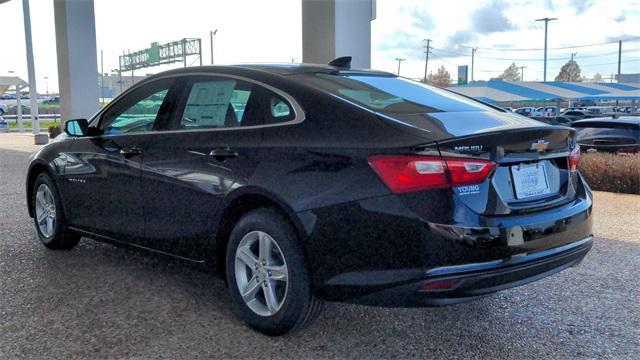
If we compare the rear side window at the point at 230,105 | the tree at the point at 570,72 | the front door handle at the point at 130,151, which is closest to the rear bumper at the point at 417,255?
the rear side window at the point at 230,105

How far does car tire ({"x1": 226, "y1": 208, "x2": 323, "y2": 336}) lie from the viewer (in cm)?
327

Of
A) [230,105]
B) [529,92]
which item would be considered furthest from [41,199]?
[529,92]

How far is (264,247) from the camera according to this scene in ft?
11.3

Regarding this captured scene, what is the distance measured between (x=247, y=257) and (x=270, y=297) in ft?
0.89

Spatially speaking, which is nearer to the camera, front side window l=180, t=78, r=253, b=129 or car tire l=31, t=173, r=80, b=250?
front side window l=180, t=78, r=253, b=129

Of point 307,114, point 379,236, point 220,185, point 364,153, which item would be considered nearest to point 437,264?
point 379,236

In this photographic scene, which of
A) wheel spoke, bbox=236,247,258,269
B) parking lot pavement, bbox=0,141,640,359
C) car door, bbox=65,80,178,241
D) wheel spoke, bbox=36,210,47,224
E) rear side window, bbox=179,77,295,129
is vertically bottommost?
parking lot pavement, bbox=0,141,640,359

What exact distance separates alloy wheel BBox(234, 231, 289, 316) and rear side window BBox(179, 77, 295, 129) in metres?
0.70

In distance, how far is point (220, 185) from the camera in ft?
11.9

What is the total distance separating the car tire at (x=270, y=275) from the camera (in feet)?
10.7

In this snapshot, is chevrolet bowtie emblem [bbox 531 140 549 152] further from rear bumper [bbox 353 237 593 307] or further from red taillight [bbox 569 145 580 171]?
rear bumper [bbox 353 237 593 307]

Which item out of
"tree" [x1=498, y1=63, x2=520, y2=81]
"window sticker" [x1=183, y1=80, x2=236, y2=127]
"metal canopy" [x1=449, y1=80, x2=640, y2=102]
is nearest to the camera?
"window sticker" [x1=183, y1=80, x2=236, y2=127]

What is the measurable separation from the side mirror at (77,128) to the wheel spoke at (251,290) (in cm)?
217

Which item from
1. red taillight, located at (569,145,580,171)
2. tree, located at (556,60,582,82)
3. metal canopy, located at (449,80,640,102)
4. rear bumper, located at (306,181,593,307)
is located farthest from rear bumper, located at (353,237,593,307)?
tree, located at (556,60,582,82)
